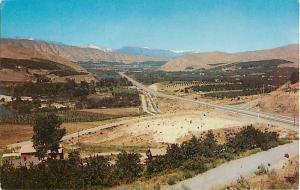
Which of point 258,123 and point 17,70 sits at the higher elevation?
point 17,70

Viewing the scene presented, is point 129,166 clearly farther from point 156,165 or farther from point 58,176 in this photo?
point 58,176

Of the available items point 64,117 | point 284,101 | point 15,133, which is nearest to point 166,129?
point 64,117

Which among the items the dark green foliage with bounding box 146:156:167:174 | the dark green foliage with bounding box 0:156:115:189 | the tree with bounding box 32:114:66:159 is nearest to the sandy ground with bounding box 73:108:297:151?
the dark green foliage with bounding box 146:156:167:174

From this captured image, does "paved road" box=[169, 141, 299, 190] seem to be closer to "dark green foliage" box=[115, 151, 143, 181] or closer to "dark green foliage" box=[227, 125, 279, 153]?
"dark green foliage" box=[227, 125, 279, 153]

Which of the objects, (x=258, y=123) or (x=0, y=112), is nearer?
(x=0, y=112)

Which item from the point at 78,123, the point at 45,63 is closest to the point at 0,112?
the point at 78,123

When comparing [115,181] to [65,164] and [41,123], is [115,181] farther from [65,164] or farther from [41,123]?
[41,123]
